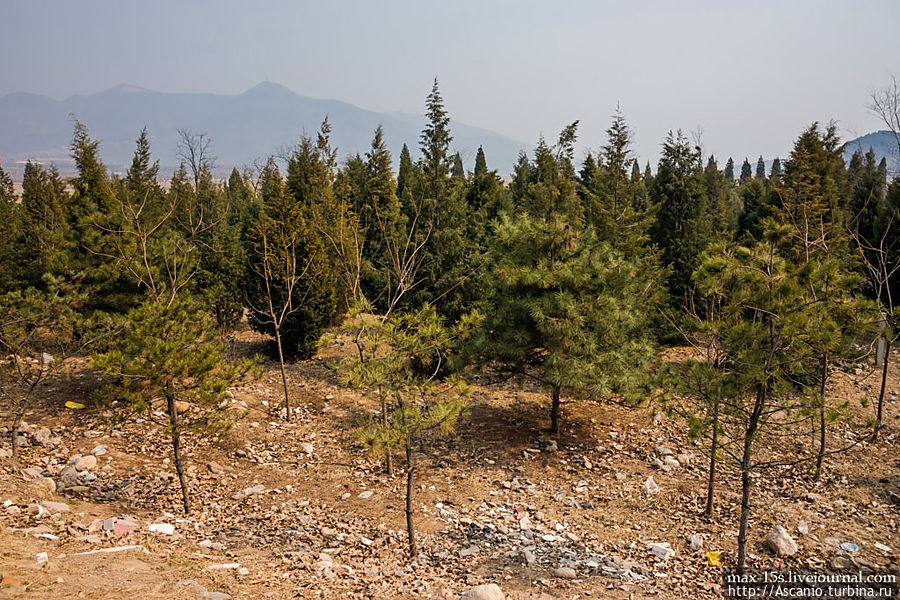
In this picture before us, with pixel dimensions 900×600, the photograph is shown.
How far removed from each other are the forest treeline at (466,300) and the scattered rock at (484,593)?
78.1 inches

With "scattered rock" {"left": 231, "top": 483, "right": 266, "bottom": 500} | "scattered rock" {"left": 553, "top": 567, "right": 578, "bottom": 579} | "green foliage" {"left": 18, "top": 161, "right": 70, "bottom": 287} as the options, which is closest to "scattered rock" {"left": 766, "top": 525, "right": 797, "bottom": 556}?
"scattered rock" {"left": 553, "top": 567, "right": 578, "bottom": 579}

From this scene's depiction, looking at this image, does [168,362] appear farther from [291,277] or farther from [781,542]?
[781,542]

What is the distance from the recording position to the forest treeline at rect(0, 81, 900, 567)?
6414 mm

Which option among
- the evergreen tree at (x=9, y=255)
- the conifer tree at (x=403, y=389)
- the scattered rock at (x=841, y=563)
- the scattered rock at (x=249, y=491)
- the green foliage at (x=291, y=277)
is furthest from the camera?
the evergreen tree at (x=9, y=255)

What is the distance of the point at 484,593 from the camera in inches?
236

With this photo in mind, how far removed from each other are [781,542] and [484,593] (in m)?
4.59

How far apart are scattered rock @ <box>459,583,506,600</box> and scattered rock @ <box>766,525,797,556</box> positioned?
424 centimetres

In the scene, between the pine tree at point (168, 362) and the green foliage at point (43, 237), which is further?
the green foliage at point (43, 237)

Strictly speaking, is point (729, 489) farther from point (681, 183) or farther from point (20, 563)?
point (681, 183)

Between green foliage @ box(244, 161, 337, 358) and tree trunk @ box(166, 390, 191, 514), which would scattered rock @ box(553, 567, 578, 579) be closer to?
tree trunk @ box(166, 390, 191, 514)

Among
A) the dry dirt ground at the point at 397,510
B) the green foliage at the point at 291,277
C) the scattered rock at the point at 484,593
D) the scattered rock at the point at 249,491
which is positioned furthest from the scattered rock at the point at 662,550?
the green foliage at the point at 291,277

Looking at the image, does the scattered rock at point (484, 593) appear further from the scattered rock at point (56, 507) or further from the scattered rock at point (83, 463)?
the scattered rock at point (83, 463)

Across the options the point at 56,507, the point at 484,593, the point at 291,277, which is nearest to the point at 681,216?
the point at 291,277

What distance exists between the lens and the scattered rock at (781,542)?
24.5 ft
